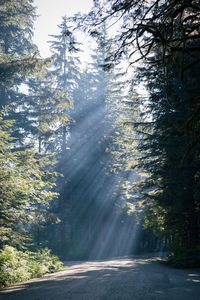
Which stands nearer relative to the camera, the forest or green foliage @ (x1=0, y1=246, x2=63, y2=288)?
green foliage @ (x1=0, y1=246, x2=63, y2=288)

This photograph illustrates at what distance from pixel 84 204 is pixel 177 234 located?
45.5 feet

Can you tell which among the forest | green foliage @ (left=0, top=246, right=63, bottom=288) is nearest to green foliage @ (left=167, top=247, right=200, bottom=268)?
the forest

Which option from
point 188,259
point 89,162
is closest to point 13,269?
point 188,259

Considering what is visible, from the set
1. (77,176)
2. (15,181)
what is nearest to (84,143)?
(77,176)

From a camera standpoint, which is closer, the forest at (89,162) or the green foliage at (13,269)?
the green foliage at (13,269)

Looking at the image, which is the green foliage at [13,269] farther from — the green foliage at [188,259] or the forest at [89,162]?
the green foliage at [188,259]

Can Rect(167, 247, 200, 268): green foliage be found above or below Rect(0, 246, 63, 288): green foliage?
below

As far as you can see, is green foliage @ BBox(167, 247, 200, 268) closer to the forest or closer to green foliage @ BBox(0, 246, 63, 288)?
the forest

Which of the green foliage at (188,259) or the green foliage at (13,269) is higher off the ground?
the green foliage at (13,269)

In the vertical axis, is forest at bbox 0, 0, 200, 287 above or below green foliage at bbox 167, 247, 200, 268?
above

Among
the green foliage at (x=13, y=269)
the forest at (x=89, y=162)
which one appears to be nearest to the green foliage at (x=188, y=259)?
the forest at (x=89, y=162)

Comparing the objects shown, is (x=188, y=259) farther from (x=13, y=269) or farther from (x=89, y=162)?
(x=89, y=162)

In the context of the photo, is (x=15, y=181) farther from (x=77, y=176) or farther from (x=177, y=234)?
(x=77, y=176)

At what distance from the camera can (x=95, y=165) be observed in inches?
1033
